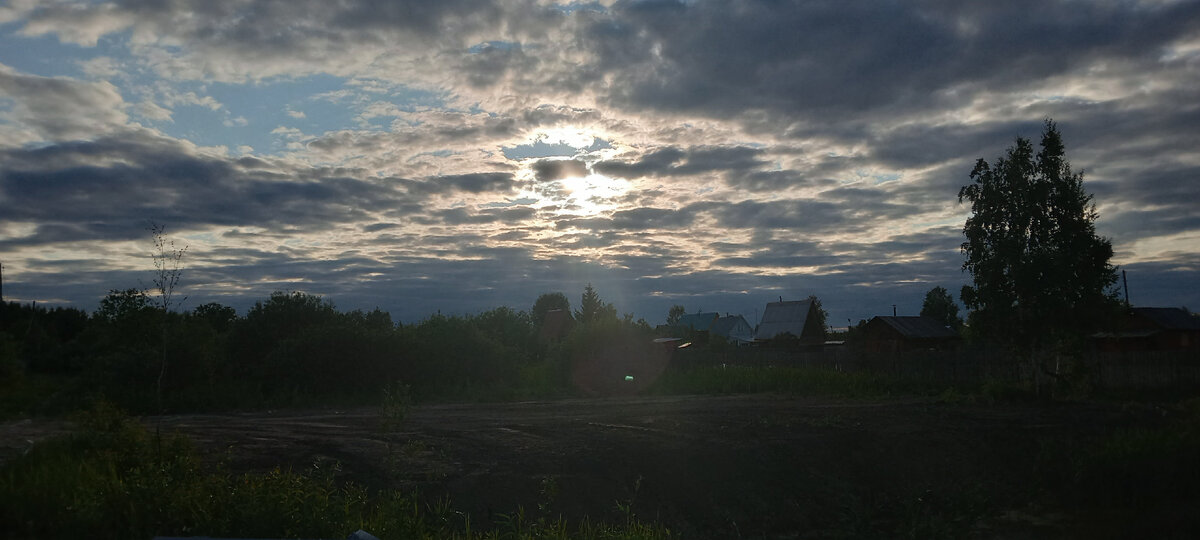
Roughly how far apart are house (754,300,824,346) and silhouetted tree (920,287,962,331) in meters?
13.8

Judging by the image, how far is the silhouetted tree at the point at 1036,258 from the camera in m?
22.5

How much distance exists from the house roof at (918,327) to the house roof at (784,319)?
11.3 meters

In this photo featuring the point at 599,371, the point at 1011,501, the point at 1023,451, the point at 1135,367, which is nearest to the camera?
the point at 1011,501

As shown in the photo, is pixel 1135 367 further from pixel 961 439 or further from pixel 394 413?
pixel 394 413

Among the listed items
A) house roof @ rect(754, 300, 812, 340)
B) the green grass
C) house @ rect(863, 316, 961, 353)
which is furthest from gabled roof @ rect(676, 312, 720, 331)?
the green grass

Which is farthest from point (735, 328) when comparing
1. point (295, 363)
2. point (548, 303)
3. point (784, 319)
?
point (295, 363)

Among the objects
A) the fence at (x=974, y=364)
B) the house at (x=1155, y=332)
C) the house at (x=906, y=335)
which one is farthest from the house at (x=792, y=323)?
the fence at (x=974, y=364)

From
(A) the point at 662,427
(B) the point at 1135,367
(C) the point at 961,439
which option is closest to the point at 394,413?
(A) the point at 662,427

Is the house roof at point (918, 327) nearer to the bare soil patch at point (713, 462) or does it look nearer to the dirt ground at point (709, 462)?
the dirt ground at point (709, 462)

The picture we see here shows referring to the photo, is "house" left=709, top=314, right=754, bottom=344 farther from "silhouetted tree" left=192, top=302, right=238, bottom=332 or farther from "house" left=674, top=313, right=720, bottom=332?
"silhouetted tree" left=192, top=302, right=238, bottom=332

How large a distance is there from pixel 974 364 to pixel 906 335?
47.4 feet

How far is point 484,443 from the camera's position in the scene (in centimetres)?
1393

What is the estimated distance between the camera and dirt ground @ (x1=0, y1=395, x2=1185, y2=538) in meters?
11.0

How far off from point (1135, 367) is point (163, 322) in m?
29.3
